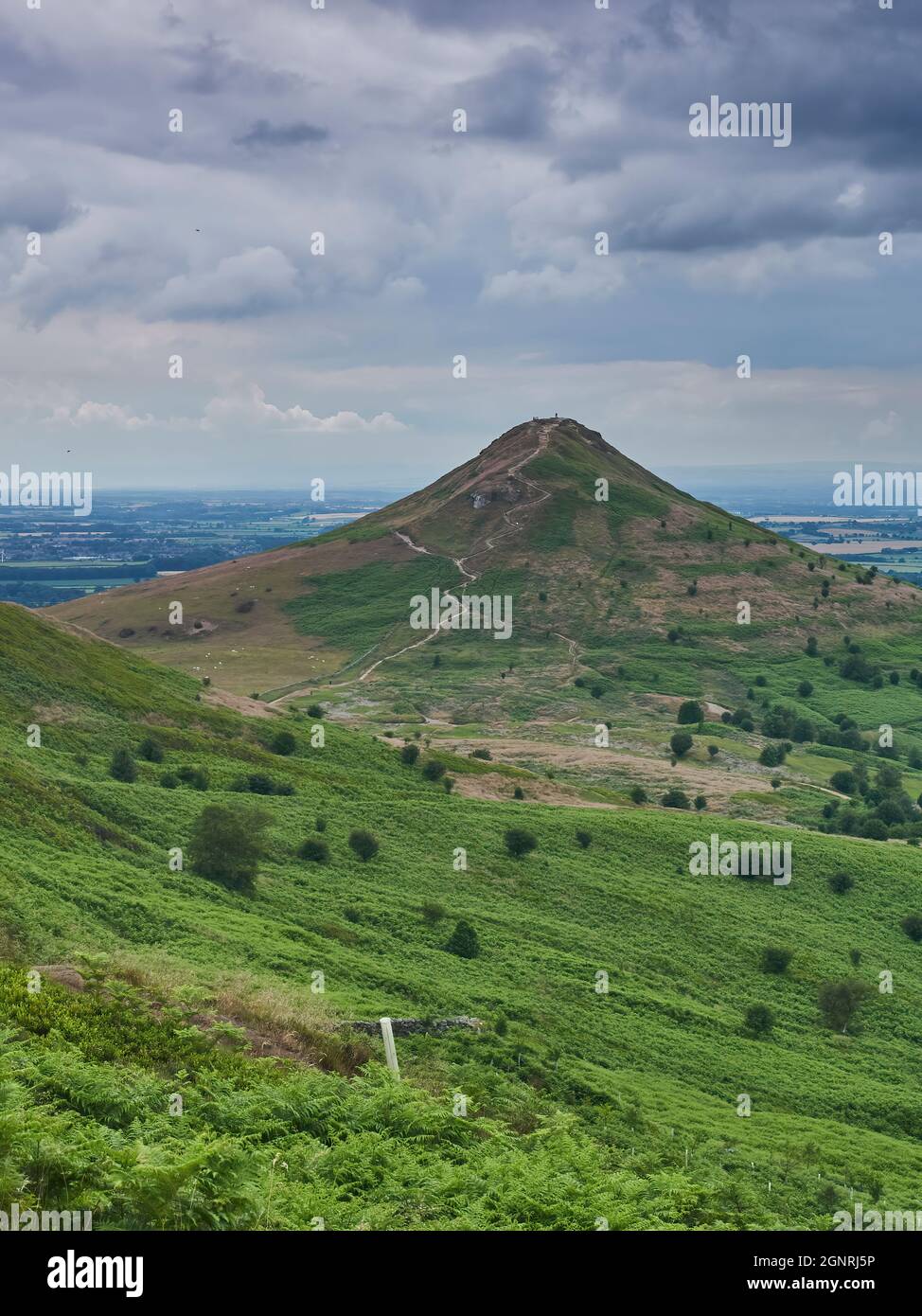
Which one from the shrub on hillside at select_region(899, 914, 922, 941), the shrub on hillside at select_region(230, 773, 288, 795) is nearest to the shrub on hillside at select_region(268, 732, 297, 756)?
the shrub on hillside at select_region(230, 773, 288, 795)

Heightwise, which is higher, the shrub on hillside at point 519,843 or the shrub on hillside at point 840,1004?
the shrub on hillside at point 519,843

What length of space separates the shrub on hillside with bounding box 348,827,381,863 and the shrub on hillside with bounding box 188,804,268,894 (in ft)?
29.9

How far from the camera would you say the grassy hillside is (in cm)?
1766

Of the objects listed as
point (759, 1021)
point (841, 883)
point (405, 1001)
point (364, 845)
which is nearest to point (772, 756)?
point (841, 883)

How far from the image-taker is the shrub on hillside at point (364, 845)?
194ft

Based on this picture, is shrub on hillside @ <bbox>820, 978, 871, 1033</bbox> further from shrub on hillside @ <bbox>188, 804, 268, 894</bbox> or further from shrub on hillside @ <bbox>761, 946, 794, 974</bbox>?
shrub on hillside @ <bbox>188, 804, 268, 894</bbox>

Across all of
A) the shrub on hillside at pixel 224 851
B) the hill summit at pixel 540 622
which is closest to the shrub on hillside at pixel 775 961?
the shrub on hillside at pixel 224 851

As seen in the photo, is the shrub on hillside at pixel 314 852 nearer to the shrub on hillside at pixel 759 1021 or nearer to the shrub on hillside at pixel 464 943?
the shrub on hillside at pixel 464 943

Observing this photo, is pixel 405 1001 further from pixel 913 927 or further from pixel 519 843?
pixel 913 927

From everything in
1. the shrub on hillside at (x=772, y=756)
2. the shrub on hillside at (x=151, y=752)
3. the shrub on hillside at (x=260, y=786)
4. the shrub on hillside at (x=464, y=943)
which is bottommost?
the shrub on hillside at (x=772, y=756)

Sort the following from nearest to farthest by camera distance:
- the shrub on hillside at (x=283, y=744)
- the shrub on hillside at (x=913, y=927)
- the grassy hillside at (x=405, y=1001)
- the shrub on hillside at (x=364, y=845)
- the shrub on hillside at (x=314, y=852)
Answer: the grassy hillside at (x=405, y=1001) → the shrub on hillside at (x=314, y=852) → the shrub on hillside at (x=364, y=845) → the shrub on hillside at (x=913, y=927) → the shrub on hillside at (x=283, y=744)

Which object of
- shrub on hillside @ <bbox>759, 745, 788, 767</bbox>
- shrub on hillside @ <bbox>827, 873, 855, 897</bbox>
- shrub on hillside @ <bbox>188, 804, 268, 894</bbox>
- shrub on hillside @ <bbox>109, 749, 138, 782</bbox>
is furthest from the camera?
shrub on hillside @ <bbox>759, 745, 788, 767</bbox>

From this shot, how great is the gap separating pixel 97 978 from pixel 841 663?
158m

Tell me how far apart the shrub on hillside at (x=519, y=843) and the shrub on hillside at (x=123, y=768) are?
2264 centimetres
